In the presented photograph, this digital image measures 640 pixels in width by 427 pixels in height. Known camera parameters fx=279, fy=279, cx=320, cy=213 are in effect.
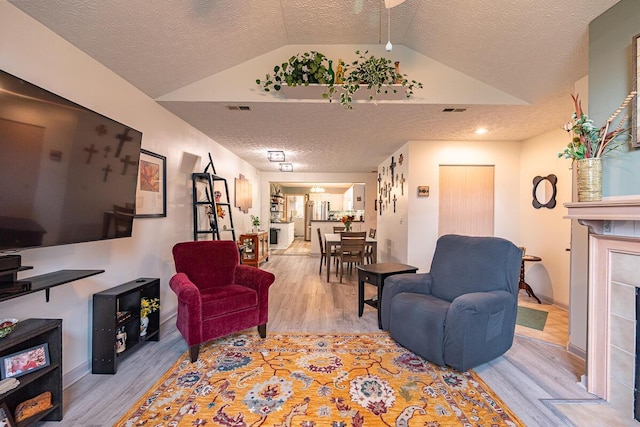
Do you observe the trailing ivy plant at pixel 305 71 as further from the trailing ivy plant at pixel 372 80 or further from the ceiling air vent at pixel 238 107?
the ceiling air vent at pixel 238 107

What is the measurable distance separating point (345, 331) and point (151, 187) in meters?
2.54

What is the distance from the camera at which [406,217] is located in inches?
177

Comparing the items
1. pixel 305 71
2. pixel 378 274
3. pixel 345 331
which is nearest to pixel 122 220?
pixel 305 71

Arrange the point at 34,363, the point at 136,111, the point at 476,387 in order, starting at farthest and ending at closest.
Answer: the point at 136,111, the point at 476,387, the point at 34,363

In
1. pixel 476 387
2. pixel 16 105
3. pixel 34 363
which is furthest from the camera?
pixel 476 387

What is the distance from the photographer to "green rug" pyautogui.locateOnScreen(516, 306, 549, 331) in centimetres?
311

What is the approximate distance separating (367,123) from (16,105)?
309 centimetres

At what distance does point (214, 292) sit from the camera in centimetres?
260

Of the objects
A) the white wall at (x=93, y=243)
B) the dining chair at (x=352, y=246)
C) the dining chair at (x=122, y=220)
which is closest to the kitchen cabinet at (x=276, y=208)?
the dining chair at (x=352, y=246)

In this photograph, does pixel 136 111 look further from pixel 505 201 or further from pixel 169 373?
pixel 505 201

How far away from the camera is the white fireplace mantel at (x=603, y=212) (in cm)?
154

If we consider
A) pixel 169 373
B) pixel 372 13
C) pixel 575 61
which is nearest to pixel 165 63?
pixel 372 13

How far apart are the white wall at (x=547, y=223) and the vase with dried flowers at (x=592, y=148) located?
2.15m

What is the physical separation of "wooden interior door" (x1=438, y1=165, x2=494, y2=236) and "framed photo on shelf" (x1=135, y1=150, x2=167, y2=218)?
12.8 ft
